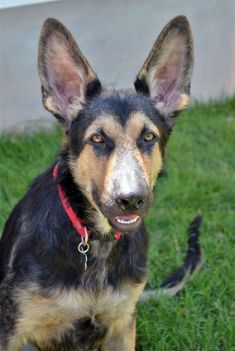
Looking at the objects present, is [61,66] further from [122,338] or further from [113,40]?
[113,40]

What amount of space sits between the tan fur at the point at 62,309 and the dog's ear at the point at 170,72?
102 centimetres

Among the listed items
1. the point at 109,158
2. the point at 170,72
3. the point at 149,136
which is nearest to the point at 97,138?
the point at 109,158

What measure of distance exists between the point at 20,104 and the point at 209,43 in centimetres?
247

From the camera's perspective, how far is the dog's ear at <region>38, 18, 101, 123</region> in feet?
11.0

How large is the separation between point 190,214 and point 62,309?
7.51 feet

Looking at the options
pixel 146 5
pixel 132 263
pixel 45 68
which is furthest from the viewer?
pixel 146 5

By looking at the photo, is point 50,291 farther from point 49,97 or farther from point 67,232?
point 49,97

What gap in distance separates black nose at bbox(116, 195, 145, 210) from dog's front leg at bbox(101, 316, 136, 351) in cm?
106

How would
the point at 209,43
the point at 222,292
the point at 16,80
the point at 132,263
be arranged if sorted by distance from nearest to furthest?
1. the point at 132,263
2. the point at 222,292
3. the point at 16,80
4. the point at 209,43

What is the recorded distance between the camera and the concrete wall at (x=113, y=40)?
249 inches

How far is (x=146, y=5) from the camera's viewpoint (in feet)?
23.1

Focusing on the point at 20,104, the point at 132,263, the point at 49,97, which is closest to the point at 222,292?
the point at 132,263

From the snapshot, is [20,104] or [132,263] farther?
[20,104]

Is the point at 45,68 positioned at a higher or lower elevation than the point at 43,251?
higher
